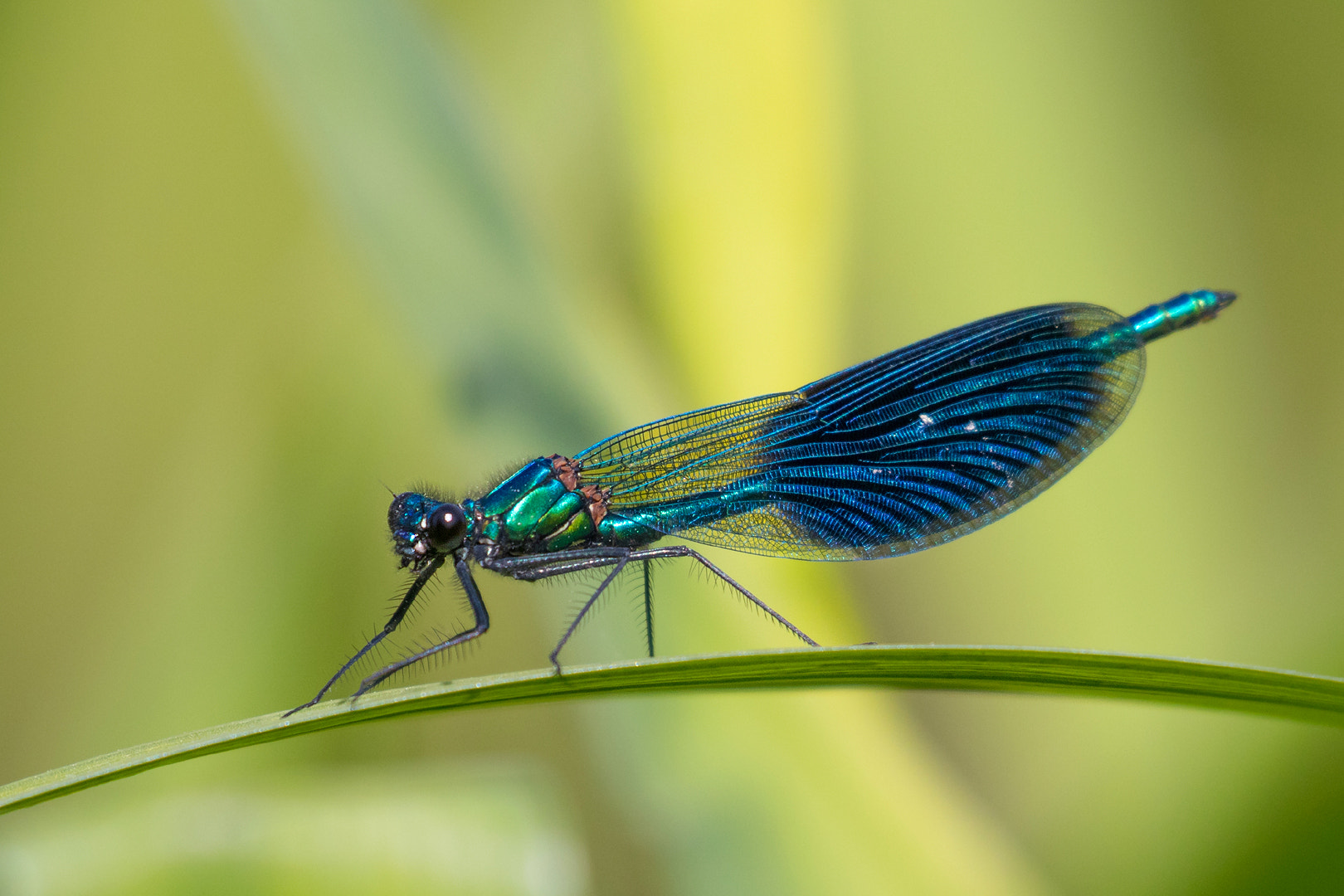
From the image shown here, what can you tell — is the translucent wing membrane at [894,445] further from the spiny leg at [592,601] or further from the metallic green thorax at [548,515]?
the spiny leg at [592,601]

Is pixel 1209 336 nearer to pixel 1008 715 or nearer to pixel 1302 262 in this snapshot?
pixel 1302 262

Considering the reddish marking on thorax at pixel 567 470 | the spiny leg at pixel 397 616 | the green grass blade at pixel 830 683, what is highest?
the reddish marking on thorax at pixel 567 470

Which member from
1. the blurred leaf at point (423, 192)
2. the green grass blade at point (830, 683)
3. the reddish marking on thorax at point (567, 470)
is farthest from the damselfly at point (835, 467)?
the green grass blade at point (830, 683)

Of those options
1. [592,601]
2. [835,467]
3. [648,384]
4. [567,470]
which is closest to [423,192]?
[648,384]

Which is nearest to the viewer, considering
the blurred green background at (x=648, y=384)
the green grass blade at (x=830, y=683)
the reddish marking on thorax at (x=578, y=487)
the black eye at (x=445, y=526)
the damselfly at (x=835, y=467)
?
the green grass blade at (x=830, y=683)

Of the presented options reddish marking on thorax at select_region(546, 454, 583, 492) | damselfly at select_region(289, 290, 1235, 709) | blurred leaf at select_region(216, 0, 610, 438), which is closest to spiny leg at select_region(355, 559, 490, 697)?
damselfly at select_region(289, 290, 1235, 709)

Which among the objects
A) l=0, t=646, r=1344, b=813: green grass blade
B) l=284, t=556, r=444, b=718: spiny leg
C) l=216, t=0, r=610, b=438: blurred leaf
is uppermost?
l=216, t=0, r=610, b=438: blurred leaf

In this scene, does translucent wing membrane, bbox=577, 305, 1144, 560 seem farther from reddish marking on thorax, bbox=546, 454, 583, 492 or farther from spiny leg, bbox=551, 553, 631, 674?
spiny leg, bbox=551, 553, 631, 674

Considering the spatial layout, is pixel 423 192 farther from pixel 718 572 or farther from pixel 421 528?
pixel 718 572
